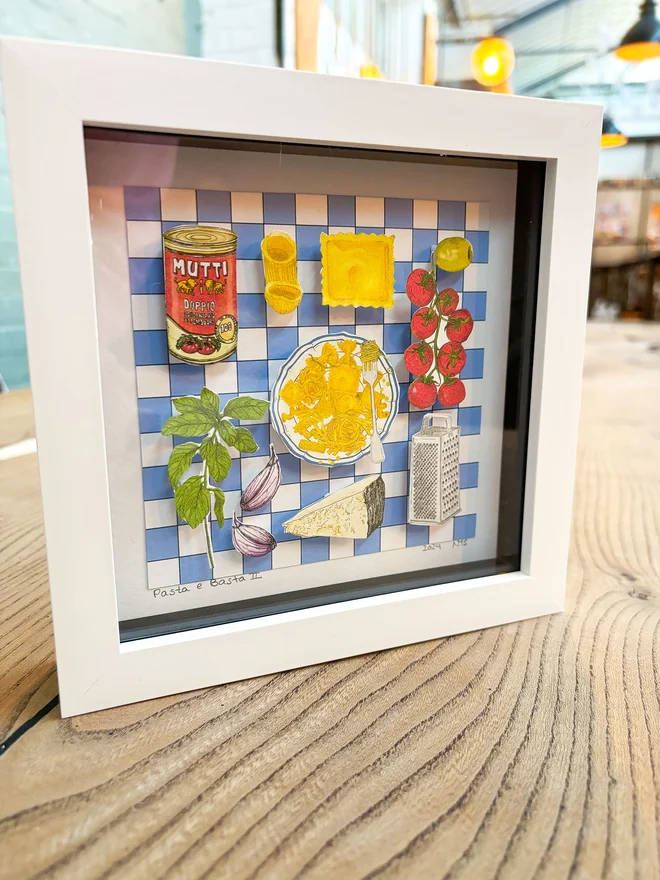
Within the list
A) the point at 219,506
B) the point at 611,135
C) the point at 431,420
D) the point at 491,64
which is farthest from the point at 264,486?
the point at 611,135

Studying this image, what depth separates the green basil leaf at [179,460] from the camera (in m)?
0.40

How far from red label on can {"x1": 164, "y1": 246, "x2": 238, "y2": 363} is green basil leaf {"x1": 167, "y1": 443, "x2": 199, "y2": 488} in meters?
0.06

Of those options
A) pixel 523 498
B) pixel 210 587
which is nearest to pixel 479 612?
pixel 523 498

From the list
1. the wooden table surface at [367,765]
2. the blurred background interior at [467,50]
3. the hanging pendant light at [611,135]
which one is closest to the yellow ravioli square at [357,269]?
the wooden table surface at [367,765]

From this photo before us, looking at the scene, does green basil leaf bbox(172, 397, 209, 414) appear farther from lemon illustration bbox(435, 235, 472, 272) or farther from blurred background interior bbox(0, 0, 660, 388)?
blurred background interior bbox(0, 0, 660, 388)

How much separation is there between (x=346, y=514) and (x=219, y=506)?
0.09 meters

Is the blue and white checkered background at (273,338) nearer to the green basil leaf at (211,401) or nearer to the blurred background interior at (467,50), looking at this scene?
the green basil leaf at (211,401)

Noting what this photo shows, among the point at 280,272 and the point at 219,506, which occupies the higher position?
the point at 280,272

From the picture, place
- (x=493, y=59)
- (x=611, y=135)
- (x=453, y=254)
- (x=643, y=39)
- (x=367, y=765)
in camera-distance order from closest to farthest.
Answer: (x=367, y=765), (x=453, y=254), (x=643, y=39), (x=493, y=59), (x=611, y=135)

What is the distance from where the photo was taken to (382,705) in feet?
Result: 1.26

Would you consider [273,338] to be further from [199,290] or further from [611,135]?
[611,135]

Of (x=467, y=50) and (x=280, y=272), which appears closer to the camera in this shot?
(x=280, y=272)

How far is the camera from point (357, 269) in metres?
0.42

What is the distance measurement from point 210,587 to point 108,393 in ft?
0.49
